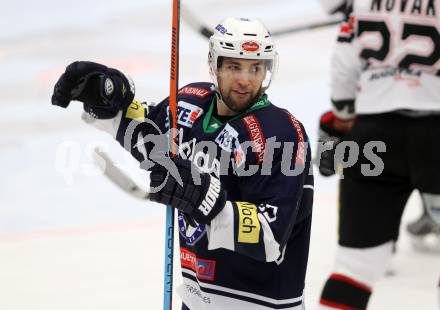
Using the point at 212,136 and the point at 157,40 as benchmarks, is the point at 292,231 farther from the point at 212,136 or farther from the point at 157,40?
the point at 157,40

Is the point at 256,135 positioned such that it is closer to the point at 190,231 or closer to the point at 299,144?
the point at 299,144

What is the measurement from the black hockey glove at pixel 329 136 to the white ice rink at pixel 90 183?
64 cm

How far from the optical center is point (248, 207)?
228 cm

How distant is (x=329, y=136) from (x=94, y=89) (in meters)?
1.34

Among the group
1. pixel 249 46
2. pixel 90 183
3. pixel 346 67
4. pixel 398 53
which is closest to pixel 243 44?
pixel 249 46

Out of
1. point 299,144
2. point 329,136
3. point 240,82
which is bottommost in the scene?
point 329,136

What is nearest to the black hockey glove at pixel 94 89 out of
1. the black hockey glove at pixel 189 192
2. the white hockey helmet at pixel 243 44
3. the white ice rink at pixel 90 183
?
the white hockey helmet at pixel 243 44

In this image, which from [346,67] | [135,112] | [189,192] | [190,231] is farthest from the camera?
[346,67]

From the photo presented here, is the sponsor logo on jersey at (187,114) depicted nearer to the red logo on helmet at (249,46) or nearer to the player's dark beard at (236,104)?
the player's dark beard at (236,104)

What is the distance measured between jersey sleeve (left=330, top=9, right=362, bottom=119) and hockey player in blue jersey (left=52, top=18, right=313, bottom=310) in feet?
2.84

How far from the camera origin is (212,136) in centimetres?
250

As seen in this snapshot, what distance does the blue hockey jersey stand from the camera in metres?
2.28

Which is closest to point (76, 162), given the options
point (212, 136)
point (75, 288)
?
point (75, 288)

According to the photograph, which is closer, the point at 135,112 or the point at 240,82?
the point at 240,82
